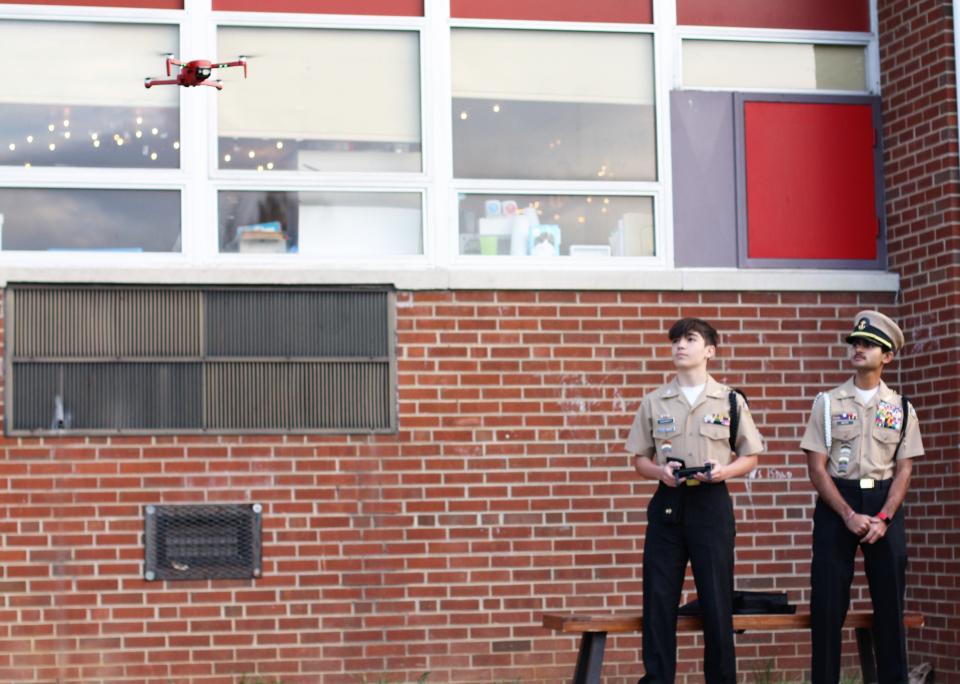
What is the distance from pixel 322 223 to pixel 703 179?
7.57 ft

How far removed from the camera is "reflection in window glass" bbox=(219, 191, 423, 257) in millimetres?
9344

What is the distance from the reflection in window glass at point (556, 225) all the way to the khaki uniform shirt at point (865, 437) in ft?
6.86

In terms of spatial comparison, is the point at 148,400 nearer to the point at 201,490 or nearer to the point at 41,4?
the point at 201,490

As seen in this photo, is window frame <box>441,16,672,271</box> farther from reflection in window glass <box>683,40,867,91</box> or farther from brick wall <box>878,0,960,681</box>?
brick wall <box>878,0,960,681</box>

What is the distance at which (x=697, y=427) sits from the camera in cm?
779

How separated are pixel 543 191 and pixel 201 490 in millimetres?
2657

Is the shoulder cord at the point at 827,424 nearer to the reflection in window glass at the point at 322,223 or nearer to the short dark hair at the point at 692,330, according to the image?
the short dark hair at the point at 692,330

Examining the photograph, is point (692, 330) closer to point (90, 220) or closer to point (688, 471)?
point (688, 471)

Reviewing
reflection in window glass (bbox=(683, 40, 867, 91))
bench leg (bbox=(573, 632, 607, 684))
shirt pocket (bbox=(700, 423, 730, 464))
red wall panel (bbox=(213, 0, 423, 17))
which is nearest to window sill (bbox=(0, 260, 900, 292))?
reflection in window glass (bbox=(683, 40, 867, 91))

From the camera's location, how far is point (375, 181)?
9.45 metres

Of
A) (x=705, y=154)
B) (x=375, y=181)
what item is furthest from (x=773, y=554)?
(x=375, y=181)

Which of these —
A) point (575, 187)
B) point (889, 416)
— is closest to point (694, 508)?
point (889, 416)

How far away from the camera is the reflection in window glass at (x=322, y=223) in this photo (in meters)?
9.34

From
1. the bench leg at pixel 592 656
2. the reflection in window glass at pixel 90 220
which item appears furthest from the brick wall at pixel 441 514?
the bench leg at pixel 592 656
